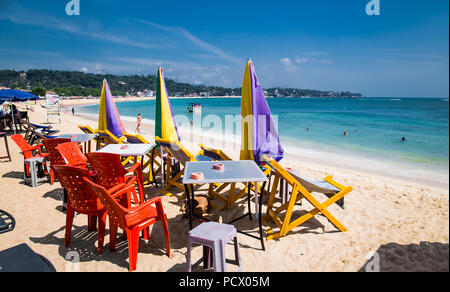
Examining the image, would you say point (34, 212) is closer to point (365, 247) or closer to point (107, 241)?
point (107, 241)

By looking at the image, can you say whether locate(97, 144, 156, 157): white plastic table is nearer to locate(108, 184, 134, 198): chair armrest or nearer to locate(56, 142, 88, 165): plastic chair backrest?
locate(56, 142, 88, 165): plastic chair backrest

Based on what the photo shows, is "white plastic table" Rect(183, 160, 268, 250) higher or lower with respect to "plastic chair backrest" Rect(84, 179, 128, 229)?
higher

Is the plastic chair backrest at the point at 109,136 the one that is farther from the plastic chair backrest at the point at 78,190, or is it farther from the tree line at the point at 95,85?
the tree line at the point at 95,85

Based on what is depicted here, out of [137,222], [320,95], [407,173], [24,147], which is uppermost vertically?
[320,95]

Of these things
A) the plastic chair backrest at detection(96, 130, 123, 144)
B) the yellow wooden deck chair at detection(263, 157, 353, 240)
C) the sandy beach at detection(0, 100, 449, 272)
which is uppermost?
the plastic chair backrest at detection(96, 130, 123, 144)

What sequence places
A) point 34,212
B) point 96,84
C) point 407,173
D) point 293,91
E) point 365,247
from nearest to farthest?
1. point 365,247
2. point 34,212
3. point 407,173
4. point 96,84
5. point 293,91

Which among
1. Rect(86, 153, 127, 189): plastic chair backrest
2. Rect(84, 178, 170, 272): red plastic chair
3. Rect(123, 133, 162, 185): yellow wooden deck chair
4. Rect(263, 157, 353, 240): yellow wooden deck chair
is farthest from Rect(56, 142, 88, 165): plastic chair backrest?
Rect(263, 157, 353, 240): yellow wooden deck chair

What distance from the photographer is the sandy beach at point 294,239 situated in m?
2.59

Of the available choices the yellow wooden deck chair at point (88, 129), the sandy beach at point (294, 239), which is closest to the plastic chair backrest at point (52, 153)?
the sandy beach at point (294, 239)

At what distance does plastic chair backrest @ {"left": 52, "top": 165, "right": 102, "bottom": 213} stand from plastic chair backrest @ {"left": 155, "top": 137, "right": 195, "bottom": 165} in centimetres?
154

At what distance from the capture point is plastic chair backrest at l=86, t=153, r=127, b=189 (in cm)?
326
